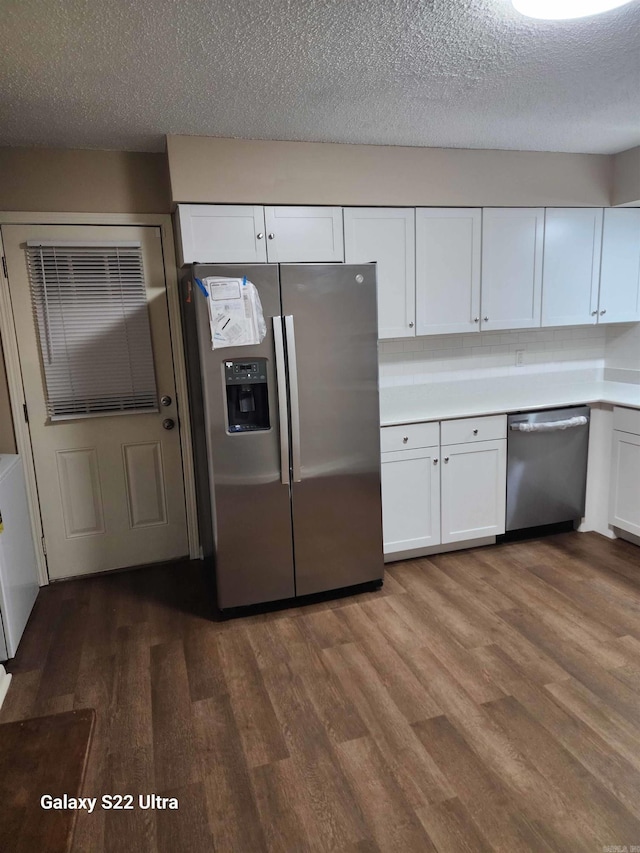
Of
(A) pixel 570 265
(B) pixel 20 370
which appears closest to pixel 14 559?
(B) pixel 20 370

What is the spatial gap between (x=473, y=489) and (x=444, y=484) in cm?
21

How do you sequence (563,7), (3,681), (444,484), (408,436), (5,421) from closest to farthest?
(563,7)
(3,681)
(5,421)
(408,436)
(444,484)

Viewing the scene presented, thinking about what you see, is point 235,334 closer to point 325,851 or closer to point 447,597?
point 447,597

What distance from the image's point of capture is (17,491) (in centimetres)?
293

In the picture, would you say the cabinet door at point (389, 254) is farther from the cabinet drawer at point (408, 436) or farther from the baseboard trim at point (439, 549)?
the baseboard trim at point (439, 549)

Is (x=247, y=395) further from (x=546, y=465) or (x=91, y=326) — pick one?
(x=546, y=465)

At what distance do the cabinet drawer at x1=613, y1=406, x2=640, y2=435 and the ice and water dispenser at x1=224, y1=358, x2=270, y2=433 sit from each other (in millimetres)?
2226

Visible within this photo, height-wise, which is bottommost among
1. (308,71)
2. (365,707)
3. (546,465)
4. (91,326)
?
(365,707)

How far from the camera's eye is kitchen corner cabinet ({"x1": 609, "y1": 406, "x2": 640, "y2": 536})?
134 inches

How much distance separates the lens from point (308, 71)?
2127 millimetres

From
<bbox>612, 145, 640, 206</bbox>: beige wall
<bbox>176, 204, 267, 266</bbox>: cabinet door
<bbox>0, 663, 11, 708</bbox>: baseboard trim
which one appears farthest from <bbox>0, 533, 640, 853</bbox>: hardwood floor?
<bbox>612, 145, 640, 206</bbox>: beige wall

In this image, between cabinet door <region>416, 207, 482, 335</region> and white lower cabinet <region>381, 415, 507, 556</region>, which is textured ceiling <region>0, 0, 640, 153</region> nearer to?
cabinet door <region>416, 207, 482, 335</region>

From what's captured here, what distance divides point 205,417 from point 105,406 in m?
0.90

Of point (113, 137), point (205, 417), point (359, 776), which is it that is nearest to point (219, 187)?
point (113, 137)
